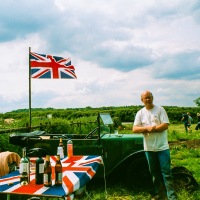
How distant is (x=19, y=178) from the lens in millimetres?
3295

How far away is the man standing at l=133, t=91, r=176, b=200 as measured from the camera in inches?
186

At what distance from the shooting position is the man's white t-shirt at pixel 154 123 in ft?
15.8

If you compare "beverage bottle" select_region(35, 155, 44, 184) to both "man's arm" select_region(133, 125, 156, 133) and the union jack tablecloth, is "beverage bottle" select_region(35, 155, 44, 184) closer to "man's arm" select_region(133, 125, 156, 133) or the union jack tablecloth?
the union jack tablecloth

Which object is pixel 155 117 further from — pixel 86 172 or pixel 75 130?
pixel 75 130

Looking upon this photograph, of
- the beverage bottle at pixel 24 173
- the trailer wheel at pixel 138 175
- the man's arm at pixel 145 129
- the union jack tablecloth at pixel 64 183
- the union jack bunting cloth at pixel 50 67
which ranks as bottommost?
the trailer wheel at pixel 138 175

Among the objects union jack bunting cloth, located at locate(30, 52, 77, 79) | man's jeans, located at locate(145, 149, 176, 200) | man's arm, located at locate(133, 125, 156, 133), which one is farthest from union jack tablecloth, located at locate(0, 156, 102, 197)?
union jack bunting cloth, located at locate(30, 52, 77, 79)

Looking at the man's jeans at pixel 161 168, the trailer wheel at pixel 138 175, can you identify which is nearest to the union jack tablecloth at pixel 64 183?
the man's jeans at pixel 161 168

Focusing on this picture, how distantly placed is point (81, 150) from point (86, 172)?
2.42 meters

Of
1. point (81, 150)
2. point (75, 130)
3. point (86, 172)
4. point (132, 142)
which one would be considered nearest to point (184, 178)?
point (132, 142)

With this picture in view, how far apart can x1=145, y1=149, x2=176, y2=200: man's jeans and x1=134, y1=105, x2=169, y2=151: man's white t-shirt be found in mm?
111

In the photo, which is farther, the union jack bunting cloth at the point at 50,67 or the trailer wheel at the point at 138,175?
the union jack bunting cloth at the point at 50,67

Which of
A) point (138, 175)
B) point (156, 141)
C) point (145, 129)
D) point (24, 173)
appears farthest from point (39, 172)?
point (138, 175)

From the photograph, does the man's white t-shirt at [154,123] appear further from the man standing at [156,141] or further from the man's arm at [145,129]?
the man's arm at [145,129]

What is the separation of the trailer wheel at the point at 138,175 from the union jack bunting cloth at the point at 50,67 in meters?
4.66
